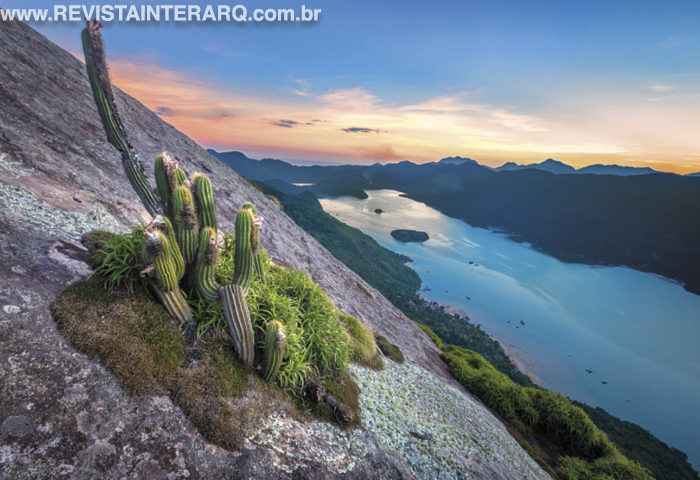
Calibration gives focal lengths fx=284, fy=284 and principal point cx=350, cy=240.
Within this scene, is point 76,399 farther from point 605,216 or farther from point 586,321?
point 605,216

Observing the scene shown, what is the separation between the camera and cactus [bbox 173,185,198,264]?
13.0 ft

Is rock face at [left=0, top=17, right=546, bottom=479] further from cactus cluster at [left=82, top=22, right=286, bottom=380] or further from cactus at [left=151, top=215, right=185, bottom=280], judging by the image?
cactus at [left=151, top=215, right=185, bottom=280]

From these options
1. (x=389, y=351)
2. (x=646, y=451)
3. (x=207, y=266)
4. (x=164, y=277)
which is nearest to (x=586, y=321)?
(x=646, y=451)

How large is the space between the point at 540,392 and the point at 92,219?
1728cm

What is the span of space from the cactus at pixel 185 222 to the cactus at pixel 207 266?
162 mm

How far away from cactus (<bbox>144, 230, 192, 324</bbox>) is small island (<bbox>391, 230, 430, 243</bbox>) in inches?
4742

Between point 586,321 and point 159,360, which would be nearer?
point 159,360

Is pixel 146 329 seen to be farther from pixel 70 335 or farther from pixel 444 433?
pixel 444 433

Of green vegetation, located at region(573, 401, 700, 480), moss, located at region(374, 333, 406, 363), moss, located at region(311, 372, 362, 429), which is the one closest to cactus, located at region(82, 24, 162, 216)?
moss, located at region(311, 372, 362, 429)

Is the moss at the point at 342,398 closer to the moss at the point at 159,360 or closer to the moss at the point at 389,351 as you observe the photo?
the moss at the point at 159,360

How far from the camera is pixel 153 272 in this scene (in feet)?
12.4

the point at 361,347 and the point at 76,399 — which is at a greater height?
the point at 76,399

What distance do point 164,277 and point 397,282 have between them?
2823 inches

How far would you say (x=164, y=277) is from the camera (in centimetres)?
371
